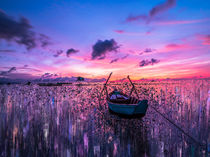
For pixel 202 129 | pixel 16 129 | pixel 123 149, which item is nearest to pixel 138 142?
pixel 123 149

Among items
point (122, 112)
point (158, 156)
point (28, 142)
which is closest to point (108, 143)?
point (158, 156)

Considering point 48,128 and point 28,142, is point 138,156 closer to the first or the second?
point 28,142

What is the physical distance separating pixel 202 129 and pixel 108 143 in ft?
34.7

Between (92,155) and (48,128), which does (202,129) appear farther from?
(48,128)

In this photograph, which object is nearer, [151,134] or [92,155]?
[92,155]

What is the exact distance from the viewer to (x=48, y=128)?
45.4 feet

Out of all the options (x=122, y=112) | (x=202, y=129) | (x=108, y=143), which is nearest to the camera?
(x=108, y=143)

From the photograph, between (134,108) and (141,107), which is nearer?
(134,108)

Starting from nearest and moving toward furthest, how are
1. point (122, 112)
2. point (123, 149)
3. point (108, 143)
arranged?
point (123, 149) < point (108, 143) < point (122, 112)

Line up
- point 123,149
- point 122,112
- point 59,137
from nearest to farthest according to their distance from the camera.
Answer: point 123,149 → point 59,137 → point 122,112

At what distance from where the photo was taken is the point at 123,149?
925cm

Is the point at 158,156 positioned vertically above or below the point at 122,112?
below

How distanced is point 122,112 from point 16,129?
470 inches

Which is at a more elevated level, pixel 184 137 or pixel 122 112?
pixel 122 112
